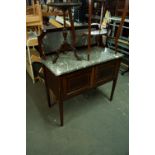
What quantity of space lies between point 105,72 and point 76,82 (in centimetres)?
42

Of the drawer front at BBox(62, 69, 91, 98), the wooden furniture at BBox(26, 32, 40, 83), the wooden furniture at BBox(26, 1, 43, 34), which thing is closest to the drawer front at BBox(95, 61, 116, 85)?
the drawer front at BBox(62, 69, 91, 98)

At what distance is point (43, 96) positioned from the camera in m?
2.17

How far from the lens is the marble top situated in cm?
137

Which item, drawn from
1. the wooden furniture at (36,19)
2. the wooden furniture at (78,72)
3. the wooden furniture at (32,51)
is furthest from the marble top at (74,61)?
the wooden furniture at (36,19)

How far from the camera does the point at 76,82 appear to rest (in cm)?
148

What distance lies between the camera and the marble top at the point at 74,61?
137cm

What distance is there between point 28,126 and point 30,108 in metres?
0.30

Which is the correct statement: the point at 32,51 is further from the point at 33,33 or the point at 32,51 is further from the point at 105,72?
the point at 105,72

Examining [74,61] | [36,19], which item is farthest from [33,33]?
[74,61]

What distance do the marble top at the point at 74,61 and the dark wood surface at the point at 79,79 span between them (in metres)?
0.04

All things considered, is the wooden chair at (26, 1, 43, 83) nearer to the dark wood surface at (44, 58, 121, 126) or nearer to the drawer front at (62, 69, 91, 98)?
Result: the dark wood surface at (44, 58, 121, 126)
